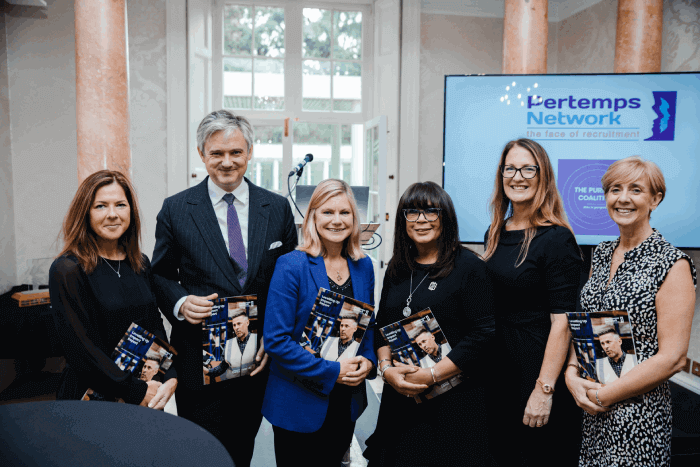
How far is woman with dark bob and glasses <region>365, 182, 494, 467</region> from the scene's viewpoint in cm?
154

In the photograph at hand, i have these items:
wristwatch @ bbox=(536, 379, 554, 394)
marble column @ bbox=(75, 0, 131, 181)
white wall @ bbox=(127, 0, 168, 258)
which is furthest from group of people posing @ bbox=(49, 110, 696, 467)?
white wall @ bbox=(127, 0, 168, 258)

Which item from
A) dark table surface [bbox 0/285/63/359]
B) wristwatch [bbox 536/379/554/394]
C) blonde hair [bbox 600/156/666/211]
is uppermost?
blonde hair [bbox 600/156/666/211]

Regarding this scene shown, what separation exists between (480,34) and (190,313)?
4.84 meters

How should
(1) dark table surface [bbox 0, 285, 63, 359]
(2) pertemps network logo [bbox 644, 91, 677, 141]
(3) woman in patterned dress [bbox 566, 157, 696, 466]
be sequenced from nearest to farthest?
(3) woman in patterned dress [bbox 566, 157, 696, 466]
(1) dark table surface [bbox 0, 285, 63, 359]
(2) pertemps network logo [bbox 644, 91, 677, 141]

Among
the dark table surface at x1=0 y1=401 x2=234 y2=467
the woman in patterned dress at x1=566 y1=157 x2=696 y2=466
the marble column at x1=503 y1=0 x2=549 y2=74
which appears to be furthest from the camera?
the marble column at x1=503 y1=0 x2=549 y2=74

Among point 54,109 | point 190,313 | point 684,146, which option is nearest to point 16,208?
point 54,109

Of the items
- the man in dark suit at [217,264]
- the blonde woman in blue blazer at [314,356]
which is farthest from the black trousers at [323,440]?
the man in dark suit at [217,264]

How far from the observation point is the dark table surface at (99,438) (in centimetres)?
83

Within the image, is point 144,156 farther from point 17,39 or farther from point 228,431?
point 228,431

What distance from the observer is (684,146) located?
3.62 m

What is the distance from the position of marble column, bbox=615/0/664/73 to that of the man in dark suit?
11.4ft

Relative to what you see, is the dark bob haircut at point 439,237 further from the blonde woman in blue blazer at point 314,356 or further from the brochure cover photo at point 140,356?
the brochure cover photo at point 140,356

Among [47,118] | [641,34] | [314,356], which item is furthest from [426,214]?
[47,118]

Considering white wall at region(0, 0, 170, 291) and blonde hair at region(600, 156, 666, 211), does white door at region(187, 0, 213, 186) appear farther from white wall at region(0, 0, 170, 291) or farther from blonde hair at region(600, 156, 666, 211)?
blonde hair at region(600, 156, 666, 211)
